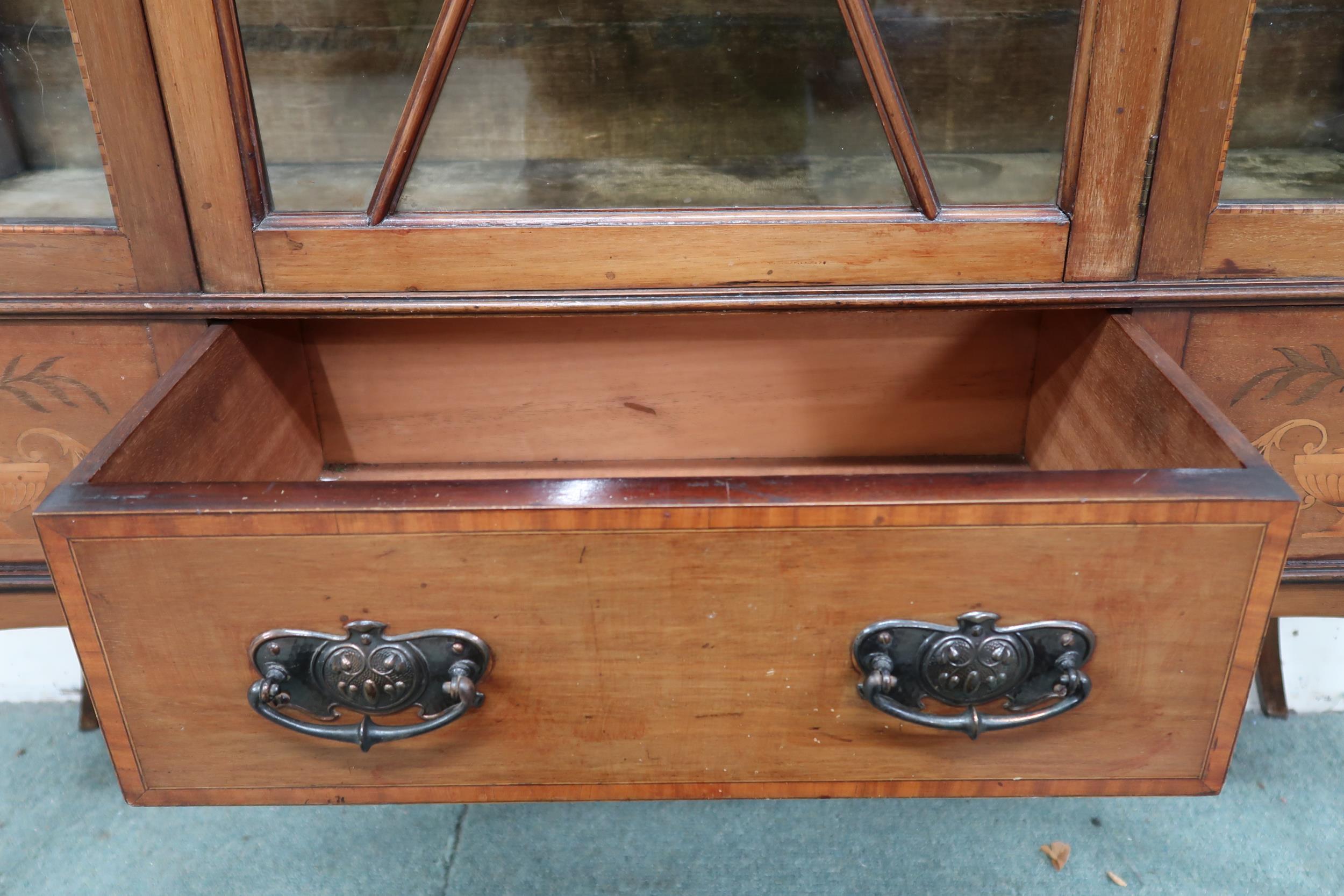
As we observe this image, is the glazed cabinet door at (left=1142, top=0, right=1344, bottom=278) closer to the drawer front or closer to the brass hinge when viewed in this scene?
the brass hinge

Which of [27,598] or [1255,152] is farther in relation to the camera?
[27,598]

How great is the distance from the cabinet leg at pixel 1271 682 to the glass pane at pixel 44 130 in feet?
3.53

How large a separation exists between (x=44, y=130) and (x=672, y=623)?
51 centimetres

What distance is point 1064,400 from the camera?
717mm

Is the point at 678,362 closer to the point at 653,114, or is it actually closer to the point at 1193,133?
the point at 653,114

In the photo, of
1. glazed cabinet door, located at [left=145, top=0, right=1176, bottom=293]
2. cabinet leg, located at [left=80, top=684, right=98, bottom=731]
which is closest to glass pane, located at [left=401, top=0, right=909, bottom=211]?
glazed cabinet door, located at [left=145, top=0, right=1176, bottom=293]

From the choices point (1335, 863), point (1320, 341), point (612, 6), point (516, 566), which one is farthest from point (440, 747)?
point (1335, 863)

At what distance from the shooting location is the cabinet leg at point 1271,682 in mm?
1008

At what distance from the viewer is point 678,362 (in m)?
0.78

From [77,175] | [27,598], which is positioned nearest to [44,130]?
[77,175]

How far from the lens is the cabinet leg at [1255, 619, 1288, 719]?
3.31 feet

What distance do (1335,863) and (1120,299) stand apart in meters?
0.58

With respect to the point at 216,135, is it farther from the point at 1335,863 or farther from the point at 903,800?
the point at 1335,863

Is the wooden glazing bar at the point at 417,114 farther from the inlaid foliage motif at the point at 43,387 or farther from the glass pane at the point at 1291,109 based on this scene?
the glass pane at the point at 1291,109
